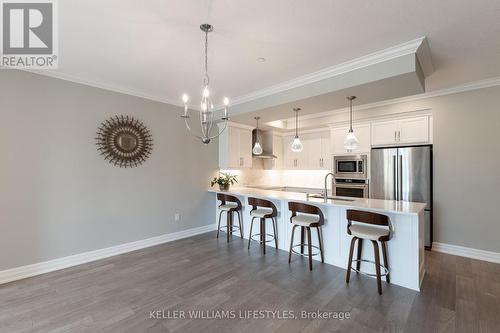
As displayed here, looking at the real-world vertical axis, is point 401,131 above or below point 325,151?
above

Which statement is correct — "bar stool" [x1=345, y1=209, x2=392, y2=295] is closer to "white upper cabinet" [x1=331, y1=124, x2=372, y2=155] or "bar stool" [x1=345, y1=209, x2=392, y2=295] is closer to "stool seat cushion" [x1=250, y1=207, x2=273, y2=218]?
"stool seat cushion" [x1=250, y1=207, x2=273, y2=218]

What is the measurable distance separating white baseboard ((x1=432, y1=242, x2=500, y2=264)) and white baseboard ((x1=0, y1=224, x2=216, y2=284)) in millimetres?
4562

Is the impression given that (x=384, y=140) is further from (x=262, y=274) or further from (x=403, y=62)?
(x=262, y=274)

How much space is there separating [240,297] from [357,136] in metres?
3.87

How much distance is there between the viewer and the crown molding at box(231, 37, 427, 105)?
2504 mm

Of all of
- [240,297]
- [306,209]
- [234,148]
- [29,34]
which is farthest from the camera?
[234,148]

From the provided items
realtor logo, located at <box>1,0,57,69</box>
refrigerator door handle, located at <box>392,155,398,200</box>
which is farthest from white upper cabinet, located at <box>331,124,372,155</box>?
realtor logo, located at <box>1,0,57,69</box>

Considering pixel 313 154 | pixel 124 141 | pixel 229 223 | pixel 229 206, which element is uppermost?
pixel 124 141

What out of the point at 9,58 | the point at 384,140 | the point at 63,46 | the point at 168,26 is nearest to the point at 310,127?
the point at 384,140

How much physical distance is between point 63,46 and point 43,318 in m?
2.88

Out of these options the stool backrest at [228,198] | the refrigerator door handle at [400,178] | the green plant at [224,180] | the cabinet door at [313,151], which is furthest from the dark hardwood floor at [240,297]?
the cabinet door at [313,151]

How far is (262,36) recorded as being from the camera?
242 centimetres
